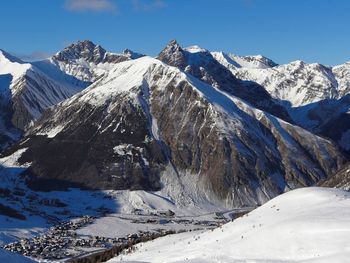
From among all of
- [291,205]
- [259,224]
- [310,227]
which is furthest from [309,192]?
[310,227]

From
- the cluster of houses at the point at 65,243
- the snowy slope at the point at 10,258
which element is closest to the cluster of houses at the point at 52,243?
the cluster of houses at the point at 65,243

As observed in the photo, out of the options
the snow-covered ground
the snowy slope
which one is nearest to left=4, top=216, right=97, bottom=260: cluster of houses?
the snow-covered ground

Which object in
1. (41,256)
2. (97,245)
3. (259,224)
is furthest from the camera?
(97,245)

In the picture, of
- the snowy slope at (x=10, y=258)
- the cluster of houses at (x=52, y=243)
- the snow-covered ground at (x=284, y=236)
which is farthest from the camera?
the cluster of houses at (x=52, y=243)

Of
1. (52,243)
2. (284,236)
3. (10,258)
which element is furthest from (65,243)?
(10,258)

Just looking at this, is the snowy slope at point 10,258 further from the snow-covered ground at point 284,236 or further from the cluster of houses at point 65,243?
the cluster of houses at point 65,243

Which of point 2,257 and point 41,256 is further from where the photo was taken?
point 41,256

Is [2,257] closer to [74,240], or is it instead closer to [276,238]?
[276,238]

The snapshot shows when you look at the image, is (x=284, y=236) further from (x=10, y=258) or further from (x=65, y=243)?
(x=65, y=243)
